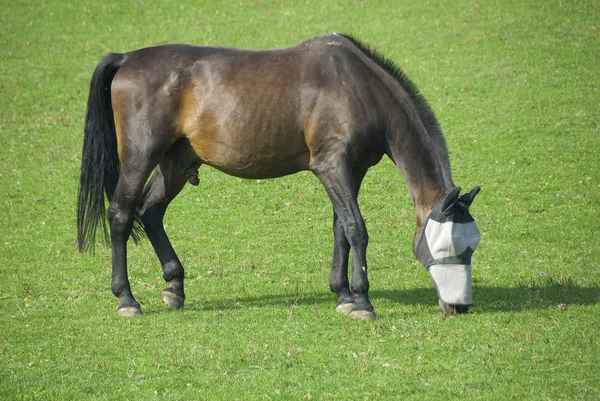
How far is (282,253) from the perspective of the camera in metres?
13.2

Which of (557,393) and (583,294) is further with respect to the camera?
(583,294)

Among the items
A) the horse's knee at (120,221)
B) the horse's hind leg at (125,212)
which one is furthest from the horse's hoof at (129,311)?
the horse's knee at (120,221)

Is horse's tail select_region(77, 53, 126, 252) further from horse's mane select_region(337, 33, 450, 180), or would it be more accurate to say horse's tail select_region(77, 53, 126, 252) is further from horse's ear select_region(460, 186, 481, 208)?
horse's ear select_region(460, 186, 481, 208)

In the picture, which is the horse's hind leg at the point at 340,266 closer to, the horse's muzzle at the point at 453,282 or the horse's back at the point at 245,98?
the horse's back at the point at 245,98

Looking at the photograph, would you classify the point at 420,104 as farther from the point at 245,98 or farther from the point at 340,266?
the point at 340,266

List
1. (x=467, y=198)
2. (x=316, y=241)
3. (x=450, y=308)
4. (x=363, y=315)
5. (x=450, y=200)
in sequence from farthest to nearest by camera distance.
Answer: (x=316, y=241), (x=363, y=315), (x=450, y=308), (x=467, y=198), (x=450, y=200)

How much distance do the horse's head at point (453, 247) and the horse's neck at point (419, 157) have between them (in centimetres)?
31

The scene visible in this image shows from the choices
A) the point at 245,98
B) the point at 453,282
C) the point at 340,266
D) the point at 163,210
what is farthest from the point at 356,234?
the point at 163,210

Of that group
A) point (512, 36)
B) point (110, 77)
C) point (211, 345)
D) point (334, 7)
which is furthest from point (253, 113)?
point (334, 7)

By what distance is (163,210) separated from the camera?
35.3 feet

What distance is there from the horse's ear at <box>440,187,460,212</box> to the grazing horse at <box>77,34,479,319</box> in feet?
0.10

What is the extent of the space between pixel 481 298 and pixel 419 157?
82.0 inches

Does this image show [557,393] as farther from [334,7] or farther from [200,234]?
[334,7]

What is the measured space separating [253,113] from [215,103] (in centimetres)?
49
